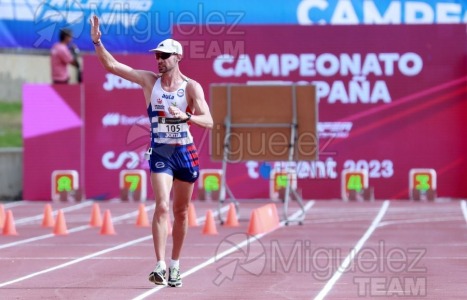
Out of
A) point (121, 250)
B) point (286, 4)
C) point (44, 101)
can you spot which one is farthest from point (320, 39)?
point (121, 250)

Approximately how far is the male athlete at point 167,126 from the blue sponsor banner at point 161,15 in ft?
61.1

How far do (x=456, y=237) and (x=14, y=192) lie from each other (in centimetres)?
1309

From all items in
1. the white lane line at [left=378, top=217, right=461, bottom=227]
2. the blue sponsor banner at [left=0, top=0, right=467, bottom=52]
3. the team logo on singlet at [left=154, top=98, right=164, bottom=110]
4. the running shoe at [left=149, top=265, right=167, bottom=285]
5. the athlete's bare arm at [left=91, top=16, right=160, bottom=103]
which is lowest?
the white lane line at [left=378, top=217, right=461, bottom=227]

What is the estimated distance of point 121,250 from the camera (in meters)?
17.2

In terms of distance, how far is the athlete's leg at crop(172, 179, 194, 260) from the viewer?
1249 centimetres

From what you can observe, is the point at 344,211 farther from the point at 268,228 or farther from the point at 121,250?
the point at 121,250

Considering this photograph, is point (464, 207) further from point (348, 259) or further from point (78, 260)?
point (78, 260)

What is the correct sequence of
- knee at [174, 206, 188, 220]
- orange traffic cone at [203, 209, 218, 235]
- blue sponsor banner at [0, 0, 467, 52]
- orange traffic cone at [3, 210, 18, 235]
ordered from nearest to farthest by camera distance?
knee at [174, 206, 188, 220] < orange traffic cone at [203, 209, 218, 235] < orange traffic cone at [3, 210, 18, 235] < blue sponsor banner at [0, 0, 467, 52]

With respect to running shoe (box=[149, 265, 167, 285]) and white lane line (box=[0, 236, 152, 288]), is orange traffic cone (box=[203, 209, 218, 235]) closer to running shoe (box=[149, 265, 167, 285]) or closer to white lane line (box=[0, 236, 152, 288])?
white lane line (box=[0, 236, 152, 288])

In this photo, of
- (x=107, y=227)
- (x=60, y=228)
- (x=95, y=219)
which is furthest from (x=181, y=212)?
(x=95, y=219)

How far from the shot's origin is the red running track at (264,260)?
1211 centimetres

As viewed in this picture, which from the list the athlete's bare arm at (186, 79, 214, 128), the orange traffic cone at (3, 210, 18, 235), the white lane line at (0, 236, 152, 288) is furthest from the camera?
the orange traffic cone at (3, 210, 18, 235)

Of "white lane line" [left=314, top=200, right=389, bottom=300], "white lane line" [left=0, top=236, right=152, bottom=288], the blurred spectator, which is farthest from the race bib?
the blurred spectator

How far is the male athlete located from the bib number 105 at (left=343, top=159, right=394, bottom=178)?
15.9m
